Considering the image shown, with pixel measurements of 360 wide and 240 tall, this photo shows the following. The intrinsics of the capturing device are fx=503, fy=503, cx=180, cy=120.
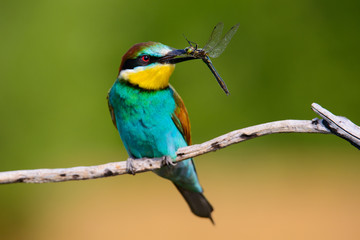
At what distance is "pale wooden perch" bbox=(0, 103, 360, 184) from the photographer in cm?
199

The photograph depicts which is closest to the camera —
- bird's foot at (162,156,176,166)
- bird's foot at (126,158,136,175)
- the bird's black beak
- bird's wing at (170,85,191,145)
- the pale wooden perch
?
the pale wooden perch

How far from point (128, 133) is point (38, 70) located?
2151 millimetres

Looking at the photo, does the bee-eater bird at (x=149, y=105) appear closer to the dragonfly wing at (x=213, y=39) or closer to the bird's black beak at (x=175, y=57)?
the bird's black beak at (x=175, y=57)

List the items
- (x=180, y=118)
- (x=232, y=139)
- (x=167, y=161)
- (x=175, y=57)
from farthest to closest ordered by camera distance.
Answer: (x=180, y=118) → (x=167, y=161) → (x=175, y=57) → (x=232, y=139)

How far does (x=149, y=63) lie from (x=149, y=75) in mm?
64

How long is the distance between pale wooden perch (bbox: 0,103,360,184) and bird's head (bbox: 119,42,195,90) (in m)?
0.43

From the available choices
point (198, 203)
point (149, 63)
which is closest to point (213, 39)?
point (149, 63)

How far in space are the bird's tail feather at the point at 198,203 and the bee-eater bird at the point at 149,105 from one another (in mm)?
358

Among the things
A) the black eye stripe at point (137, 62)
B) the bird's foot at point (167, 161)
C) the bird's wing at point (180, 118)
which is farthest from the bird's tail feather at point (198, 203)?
the black eye stripe at point (137, 62)

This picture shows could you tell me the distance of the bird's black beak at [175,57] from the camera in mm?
2459

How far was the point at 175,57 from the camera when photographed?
2502mm

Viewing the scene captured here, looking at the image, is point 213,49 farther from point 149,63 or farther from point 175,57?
point 149,63

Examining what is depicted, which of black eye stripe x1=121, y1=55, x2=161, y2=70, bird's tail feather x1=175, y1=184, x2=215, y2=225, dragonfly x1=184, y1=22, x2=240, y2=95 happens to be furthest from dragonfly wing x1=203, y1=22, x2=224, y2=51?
bird's tail feather x1=175, y1=184, x2=215, y2=225

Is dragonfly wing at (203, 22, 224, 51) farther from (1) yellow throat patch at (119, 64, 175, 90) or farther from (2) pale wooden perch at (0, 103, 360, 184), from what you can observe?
(2) pale wooden perch at (0, 103, 360, 184)
